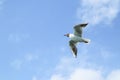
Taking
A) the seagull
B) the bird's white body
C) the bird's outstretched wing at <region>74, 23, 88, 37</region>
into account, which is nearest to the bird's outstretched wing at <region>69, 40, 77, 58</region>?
the seagull

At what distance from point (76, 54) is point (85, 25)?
5835 mm

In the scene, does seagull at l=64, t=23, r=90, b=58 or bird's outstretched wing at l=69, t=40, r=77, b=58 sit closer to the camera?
seagull at l=64, t=23, r=90, b=58

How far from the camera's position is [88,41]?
53.8m

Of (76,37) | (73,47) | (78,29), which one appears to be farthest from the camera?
(73,47)

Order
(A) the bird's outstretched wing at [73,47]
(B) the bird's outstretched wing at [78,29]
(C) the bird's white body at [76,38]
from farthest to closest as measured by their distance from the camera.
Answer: (A) the bird's outstretched wing at [73,47], (B) the bird's outstretched wing at [78,29], (C) the bird's white body at [76,38]

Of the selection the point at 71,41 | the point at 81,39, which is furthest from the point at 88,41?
the point at 71,41

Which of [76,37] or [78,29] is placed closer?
[78,29]

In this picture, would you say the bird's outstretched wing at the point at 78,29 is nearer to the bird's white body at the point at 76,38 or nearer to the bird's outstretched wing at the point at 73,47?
the bird's white body at the point at 76,38

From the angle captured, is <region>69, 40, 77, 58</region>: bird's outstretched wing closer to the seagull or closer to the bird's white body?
the seagull

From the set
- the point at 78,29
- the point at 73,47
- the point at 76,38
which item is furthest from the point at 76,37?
the point at 73,47

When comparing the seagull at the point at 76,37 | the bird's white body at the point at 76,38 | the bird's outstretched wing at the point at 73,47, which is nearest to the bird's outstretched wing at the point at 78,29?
the seagull at the point at 76,37

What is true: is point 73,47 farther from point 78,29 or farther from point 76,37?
point 78,29

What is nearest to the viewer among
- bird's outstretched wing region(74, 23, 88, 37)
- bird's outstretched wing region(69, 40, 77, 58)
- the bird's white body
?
the bird's white body

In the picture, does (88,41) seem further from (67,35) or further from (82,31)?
(67,35)
